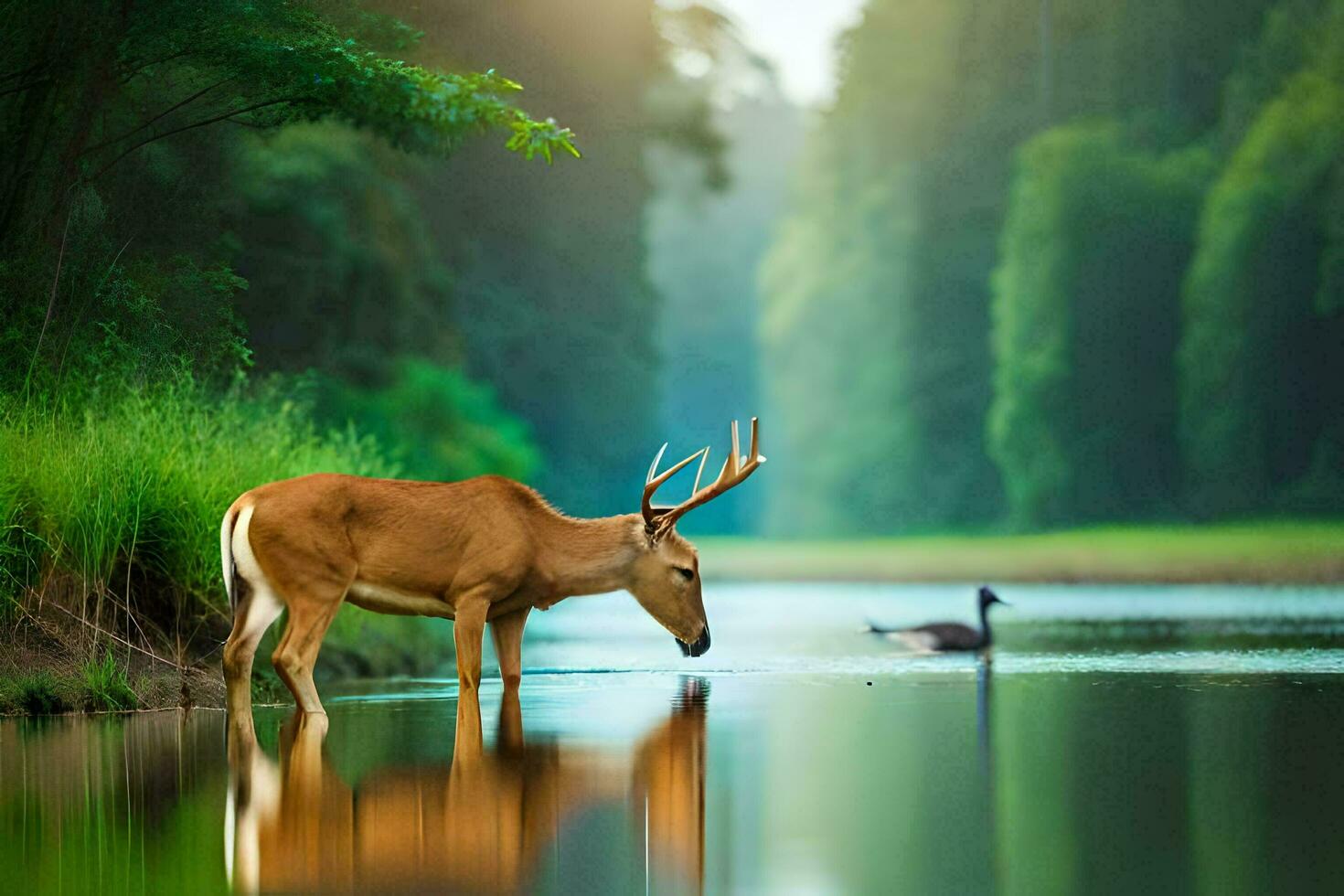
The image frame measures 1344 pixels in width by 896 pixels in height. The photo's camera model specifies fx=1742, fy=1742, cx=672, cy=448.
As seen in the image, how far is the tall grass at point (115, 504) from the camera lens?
21.5ft

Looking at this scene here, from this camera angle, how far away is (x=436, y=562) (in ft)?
20.2

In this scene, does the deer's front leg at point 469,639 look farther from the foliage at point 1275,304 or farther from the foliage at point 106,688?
the foliage at point 1275,304

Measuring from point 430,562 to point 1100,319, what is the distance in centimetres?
1394

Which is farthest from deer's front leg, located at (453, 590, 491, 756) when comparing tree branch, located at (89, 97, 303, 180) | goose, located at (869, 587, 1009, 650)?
tree branch, located at (89, 97, 303, 180)

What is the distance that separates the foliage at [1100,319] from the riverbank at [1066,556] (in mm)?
716

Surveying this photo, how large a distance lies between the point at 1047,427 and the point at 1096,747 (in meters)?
14.5

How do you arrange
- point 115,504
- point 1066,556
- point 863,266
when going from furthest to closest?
point 863,266 → point 1066,556 → point 115,504

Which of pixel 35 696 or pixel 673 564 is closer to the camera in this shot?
pixel 35 696

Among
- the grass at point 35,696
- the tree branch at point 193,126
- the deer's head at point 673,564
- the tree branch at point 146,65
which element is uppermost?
the tree branch at point 146,65

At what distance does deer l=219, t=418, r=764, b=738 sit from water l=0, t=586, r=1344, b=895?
0.29 meters

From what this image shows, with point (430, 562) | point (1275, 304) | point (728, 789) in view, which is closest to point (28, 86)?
point (430, 562)

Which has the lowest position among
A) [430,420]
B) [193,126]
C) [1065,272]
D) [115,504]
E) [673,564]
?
[673,564]

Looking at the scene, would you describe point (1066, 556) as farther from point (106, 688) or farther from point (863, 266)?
point (106, 688)

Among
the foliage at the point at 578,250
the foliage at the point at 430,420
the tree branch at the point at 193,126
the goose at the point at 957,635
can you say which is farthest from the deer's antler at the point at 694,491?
the foliage at the point at 578,250
